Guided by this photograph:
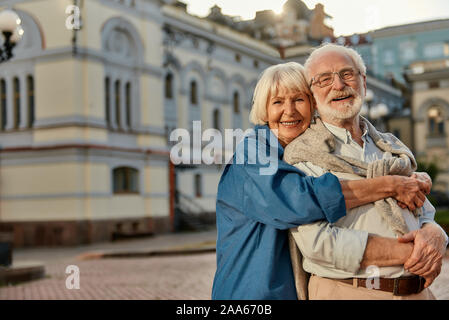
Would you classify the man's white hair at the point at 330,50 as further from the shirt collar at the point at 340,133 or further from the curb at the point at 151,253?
the curb at the point at 151,253

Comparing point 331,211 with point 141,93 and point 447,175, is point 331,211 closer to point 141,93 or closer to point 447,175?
point 141,93

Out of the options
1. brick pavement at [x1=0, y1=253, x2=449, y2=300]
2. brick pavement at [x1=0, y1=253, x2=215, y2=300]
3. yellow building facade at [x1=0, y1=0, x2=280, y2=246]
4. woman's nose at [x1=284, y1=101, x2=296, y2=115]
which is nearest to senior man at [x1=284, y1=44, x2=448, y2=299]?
woman's nose at [x1=284, y1=101, x2=296, y2=115]

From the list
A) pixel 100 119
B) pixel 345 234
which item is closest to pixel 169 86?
pixel 100 119

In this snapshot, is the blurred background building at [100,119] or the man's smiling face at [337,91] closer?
the man's smiling face at [337,91]

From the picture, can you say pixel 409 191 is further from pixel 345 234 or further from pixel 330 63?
pixel 330 63

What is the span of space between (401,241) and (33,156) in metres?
19.9

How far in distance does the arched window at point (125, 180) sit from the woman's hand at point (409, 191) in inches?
800

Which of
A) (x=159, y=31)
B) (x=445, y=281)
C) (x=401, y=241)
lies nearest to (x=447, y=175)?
(x=159, y=31)

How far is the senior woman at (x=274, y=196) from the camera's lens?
223cm

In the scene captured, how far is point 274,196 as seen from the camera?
7.34 feet

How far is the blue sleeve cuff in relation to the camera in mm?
2209

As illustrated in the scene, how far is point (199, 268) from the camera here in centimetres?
1303

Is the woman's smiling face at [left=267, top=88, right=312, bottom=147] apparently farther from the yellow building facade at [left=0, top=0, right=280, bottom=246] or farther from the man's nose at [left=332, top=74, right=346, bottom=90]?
the yellow building facade at [left=0, top=0, right=280, bottom=246]

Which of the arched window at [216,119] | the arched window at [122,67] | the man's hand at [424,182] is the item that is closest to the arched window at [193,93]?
the arched window at [216,119]
